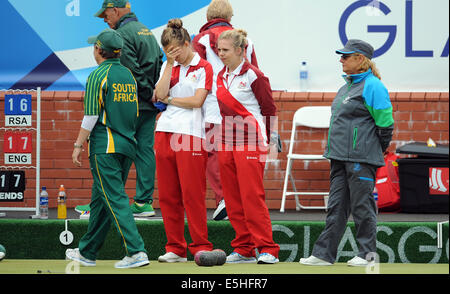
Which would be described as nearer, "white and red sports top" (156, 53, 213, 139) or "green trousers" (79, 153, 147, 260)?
"green trousers" (79, 153, 147, 260)

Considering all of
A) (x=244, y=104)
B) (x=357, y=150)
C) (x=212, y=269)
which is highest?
(x=244, y=104)

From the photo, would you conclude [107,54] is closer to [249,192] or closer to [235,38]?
[235,38]

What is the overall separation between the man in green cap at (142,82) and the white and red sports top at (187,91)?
781 millimetres

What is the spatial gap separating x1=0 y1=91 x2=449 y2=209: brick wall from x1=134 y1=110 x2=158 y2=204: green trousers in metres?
1.40

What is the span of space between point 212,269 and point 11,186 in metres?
2.37

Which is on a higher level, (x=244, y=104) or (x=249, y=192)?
(x=244, y=104)

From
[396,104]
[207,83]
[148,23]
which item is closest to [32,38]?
[148,23]

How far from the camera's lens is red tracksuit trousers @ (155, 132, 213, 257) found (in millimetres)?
6000

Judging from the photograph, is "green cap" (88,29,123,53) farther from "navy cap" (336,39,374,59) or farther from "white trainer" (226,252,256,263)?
"white trainer" (226,252,256,263)

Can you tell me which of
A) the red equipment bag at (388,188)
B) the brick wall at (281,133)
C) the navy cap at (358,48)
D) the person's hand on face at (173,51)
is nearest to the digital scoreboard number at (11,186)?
the brick wall at (281,133)

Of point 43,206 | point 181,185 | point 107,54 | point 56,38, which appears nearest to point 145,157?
point 181,185

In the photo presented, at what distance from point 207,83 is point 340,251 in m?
1.74

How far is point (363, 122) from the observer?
591 cm

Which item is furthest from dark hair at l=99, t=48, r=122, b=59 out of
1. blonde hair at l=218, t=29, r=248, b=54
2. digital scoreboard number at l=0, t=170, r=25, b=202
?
digital scoreboard number at l=0, t=170, r=25, b=202
